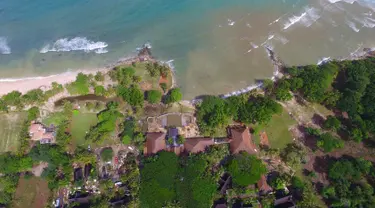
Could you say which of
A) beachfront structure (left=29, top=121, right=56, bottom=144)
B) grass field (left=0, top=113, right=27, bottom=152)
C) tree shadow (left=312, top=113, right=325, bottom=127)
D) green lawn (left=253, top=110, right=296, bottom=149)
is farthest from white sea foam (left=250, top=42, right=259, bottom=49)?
grass field (left=0, top=113, right=27, bottom=152)

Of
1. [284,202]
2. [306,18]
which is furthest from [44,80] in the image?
[306,18]

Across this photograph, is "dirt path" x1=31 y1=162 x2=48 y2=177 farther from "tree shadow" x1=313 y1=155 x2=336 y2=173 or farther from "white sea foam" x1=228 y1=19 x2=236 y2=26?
"white sea foam" x1=228 y1=19 x2=236 y2=26

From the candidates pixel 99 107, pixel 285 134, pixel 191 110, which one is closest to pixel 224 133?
pixel 191 110

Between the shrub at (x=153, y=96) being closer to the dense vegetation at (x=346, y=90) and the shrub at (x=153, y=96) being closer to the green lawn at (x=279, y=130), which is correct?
the green lawn at (x=279, y=130)

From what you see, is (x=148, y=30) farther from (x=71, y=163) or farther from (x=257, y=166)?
(x=257, y=166)

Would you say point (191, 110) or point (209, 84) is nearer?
point (191, 110)

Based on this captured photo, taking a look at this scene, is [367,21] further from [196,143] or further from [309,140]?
[196,143]

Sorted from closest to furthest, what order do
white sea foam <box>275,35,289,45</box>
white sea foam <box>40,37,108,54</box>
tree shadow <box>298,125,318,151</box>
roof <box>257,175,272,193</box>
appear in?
roof <box>257,175,272,193</box>, tree shadow <box>298,125,318,151</box>, white sea foam <box>40,37,108,54</box>, white sea foam <box>275,35,289,45</box>
